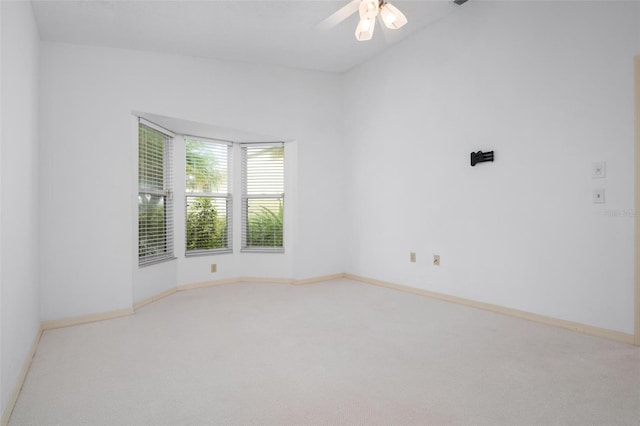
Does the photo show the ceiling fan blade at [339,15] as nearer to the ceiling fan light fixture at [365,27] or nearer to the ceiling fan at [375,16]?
the ceiling fan at [375,16]

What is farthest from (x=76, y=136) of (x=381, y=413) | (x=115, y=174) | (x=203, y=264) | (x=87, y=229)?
(x=381, y=413)

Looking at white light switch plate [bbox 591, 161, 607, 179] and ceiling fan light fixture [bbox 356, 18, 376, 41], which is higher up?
ceiling fan light fixture [bbox 356, 18, 376, 41]

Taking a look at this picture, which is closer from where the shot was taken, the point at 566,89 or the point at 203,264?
the point at 566,89

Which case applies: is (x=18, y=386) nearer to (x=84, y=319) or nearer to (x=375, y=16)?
(x=84, y=319)

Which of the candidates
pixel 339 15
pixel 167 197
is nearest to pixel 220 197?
pixel 167 197

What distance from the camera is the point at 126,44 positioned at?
3.61 metres

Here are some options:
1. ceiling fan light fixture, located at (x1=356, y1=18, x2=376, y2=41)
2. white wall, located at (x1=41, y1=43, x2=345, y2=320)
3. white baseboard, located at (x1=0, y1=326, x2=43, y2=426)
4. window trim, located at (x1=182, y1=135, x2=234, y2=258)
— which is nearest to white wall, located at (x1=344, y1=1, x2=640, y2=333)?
ceiling fan light fixture, located at (x1=356, y1=18, x2=376, y2=41)

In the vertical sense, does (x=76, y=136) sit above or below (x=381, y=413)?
above

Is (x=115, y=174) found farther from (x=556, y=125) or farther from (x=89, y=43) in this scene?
(x=556, y=125)

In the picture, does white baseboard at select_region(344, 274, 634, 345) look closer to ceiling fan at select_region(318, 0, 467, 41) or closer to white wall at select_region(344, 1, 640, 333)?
white wall at select_region(344, 1, 640, 333)

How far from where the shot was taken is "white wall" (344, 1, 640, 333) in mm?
2719

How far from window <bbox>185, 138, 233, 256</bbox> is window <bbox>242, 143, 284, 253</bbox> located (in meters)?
0.23

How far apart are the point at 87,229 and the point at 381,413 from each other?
9.98ft

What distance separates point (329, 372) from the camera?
7.23 ft
